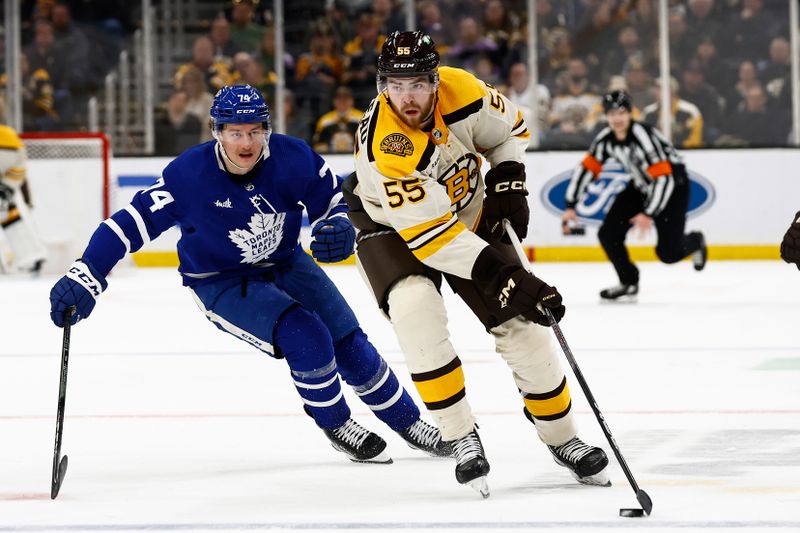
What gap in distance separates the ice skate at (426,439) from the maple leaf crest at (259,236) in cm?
63

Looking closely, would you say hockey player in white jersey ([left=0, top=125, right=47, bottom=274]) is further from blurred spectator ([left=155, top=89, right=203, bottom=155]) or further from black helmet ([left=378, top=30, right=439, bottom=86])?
black helmet ([left=378, top=30, right=439, bottom=86])

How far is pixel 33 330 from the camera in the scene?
694cm

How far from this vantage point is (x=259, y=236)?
12.1 feet

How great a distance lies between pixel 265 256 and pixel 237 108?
459mm

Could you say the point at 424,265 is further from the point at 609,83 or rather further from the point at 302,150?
the point at 609,83

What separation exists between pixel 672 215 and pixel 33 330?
12.2ft

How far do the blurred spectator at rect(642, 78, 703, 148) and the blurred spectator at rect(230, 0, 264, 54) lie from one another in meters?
3.14

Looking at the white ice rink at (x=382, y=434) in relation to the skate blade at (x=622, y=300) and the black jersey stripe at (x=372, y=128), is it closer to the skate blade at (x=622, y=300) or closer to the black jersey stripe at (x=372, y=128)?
the skate blade at (x=622, y=300)

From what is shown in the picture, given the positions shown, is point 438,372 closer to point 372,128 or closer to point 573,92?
point 372,128

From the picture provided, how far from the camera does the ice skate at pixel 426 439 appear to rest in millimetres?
3701

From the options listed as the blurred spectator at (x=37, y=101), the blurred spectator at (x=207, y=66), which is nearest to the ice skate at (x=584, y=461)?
the blurred spectator at (x=207, y=66)

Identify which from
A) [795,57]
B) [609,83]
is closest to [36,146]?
[609,83]

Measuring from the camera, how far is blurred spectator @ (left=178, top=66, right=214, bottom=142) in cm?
1100

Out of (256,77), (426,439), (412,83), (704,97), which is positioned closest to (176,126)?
(256,77)
